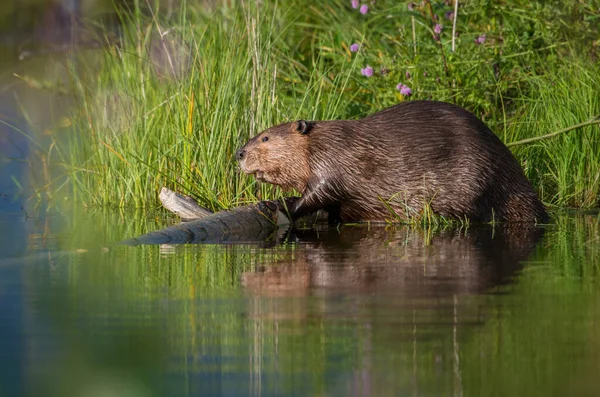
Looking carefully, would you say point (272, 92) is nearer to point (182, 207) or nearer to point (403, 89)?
point (403, 89)

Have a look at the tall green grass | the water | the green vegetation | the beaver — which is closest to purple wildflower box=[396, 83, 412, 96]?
the green vegetation

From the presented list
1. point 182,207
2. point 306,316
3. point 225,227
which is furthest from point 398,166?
point 306,316

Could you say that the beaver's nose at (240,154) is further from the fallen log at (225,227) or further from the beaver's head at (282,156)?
the fallen log at (225,227)

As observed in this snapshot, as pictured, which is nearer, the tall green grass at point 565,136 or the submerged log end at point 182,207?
the submerged log end at point 182,207

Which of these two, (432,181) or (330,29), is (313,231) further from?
(330,29)

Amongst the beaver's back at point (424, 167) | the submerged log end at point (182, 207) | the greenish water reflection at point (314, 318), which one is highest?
the beaver's back at point (424, 167)

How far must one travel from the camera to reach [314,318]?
391cm

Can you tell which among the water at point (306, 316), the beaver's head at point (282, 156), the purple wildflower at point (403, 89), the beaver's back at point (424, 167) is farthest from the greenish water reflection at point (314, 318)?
the purple wildflower at point (403, 89)

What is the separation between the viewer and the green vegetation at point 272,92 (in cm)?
753

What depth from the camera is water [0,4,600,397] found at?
3.16 metres

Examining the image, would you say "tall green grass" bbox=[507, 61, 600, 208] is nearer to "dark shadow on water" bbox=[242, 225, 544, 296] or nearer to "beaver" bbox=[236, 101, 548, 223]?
"beaver" bbox=[236, 101, 548, 223]

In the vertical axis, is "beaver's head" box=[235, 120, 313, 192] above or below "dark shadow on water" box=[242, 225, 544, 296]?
above

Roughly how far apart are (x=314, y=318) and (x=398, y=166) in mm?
3054

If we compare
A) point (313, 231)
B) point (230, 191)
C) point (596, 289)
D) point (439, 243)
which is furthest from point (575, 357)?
point (230, 191)
